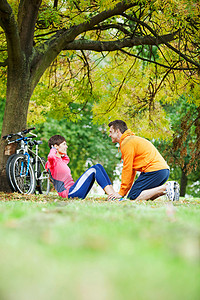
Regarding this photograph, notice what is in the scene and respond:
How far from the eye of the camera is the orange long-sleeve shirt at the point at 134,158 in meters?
6.33

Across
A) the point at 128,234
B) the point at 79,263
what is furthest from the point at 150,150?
the point at 79,263

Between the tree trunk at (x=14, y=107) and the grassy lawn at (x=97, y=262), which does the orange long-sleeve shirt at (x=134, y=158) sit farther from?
the grassy lawn at (x=97, y=262)

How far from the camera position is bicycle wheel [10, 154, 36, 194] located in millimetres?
7066

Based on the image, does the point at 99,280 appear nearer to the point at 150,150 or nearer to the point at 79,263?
the point at 79,263

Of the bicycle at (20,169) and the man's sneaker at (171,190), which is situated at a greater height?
the bicycle at (20,169)

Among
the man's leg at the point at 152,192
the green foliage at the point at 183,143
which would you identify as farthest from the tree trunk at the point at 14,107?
the green foliage at the point at 183,143

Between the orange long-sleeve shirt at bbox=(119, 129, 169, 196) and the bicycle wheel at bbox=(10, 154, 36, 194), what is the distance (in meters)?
2.13

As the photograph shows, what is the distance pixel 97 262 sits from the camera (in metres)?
1.60

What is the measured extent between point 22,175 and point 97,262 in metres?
5.90

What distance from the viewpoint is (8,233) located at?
217cm

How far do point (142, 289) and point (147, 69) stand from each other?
1122 centimetres

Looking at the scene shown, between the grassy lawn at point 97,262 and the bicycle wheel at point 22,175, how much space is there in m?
4.67

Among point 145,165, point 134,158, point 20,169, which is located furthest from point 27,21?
point 145,165

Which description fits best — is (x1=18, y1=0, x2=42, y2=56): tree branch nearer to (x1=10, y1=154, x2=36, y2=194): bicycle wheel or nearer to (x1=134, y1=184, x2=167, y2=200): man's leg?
(x1=10, y1=154, x2=36, y2=194): bicycle wheel
